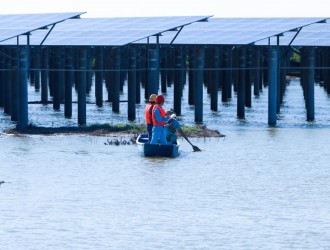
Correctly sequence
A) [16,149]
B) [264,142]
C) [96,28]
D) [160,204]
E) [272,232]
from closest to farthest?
[272,232], [160,204], [16,149], [264,142], [96,28]

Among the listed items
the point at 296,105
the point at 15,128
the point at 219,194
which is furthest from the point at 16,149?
the point at 296,105

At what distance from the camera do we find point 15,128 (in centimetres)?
4500

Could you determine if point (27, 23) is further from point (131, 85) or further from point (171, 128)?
point (171, 128)

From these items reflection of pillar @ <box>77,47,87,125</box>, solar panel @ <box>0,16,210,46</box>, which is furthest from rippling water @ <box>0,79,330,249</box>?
solar panel @ <box>0,16,210,46</box>

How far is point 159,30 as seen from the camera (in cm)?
4819

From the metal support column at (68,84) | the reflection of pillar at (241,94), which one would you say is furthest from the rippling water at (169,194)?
the metal support column at (68,84)

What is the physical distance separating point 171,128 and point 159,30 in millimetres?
12144

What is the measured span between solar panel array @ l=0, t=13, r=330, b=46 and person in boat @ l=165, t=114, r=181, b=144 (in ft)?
34.1

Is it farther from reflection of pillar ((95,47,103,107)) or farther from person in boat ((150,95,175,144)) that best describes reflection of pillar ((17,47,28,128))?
reflection of pillar ((95,47,103,107))

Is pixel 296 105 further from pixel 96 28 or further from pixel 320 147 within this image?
pixel 320 147

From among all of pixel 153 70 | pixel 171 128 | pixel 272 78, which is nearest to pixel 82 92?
pixel 153 70

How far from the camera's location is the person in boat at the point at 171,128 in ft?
119

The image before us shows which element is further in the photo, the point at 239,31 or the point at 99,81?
the point at 99,81

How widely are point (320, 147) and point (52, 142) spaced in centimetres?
828
